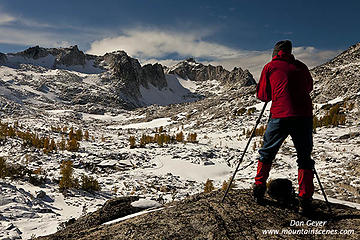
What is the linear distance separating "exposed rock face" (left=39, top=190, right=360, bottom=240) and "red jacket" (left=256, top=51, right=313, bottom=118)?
1.53 m

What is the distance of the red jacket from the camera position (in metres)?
3.41

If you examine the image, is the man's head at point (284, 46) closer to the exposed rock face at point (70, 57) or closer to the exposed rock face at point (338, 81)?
the exposed rock face at point (338, 81)

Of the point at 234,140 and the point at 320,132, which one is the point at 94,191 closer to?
the point at 234,140

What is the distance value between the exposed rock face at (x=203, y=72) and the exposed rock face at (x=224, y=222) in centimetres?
13525

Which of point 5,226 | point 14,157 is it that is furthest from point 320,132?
point 14,157

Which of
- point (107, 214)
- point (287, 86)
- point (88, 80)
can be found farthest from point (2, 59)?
point (287, 86)

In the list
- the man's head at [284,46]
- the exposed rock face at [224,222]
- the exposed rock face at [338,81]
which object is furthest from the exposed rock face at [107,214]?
the exposed rock face at [338,81]

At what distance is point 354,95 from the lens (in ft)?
69.7

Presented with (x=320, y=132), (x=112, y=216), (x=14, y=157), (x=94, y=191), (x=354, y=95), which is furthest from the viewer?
(x=354, y=95)

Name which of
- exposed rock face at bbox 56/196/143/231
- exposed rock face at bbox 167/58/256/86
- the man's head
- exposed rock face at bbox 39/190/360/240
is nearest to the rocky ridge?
exposed rock face at bbox 167/58/256/86

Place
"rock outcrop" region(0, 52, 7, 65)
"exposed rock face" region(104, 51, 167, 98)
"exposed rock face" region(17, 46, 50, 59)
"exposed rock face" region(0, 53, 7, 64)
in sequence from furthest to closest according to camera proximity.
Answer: "exposed rock face" region(104, 51, 167, 98) → "exposed rock face" region(17, 46, 50, 59) → "exposed rock face" region(0, 53, 7, 64) → "rock outcrop" region(0, 52, 7, 65)

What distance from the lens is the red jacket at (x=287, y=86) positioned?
341 centimetres

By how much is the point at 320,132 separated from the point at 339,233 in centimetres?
1552

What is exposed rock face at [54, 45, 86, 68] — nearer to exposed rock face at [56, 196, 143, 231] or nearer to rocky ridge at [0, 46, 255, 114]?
rocky ridge at [0, 46, 255, 114]
